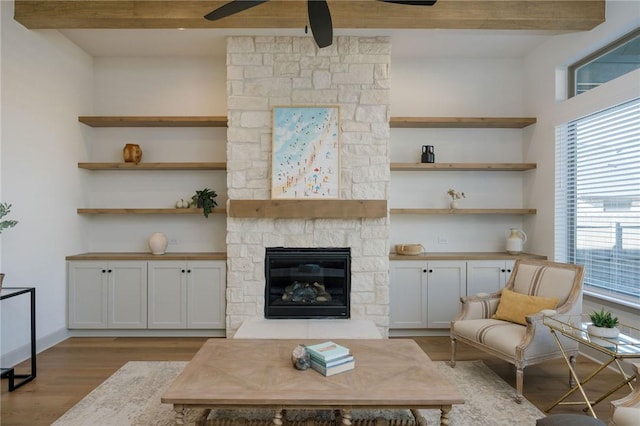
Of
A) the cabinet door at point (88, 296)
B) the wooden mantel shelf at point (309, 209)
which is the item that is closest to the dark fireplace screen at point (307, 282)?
the wooden mantel shelf at point (309, 209)

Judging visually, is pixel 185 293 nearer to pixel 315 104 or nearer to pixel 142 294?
pixel 142 294

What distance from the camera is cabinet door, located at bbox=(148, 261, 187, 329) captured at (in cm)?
402

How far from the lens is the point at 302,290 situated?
3.98m

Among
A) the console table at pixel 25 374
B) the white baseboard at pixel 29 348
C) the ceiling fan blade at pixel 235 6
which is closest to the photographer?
the ceiling fan blade at pixel 235 6

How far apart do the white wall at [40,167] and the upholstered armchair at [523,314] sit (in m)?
3.86

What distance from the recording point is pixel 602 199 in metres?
3.39

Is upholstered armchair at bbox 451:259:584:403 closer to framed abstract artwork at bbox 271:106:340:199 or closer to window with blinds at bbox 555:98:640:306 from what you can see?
window with blinds at bbox 555:98:640:306

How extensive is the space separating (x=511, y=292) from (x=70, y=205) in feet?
14.8

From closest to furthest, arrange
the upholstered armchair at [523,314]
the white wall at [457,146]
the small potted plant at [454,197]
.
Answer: the upholstered armchair at [523,314] → the small potted plant at [454,197] → the white wall at [457,146]

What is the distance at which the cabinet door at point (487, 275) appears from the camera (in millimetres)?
4066

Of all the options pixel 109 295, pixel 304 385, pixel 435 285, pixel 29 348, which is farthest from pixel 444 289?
pixel 29 348

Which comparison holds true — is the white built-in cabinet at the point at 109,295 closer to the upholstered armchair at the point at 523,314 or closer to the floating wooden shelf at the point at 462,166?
the floating wooden shelf at the point at 462,166

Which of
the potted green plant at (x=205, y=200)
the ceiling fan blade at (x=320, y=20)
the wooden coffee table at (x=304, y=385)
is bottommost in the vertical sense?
the wooden coffee table at (x=304, y=385)

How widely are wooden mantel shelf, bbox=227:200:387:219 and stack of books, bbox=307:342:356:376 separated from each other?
68.1 inches
